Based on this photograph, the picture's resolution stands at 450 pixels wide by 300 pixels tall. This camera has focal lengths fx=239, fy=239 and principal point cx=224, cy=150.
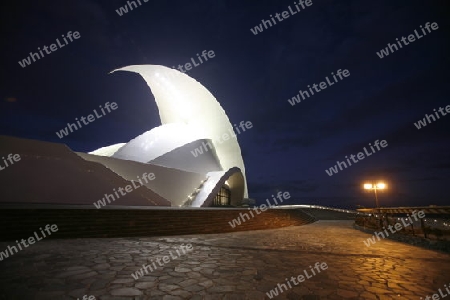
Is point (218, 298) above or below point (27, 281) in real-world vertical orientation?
below

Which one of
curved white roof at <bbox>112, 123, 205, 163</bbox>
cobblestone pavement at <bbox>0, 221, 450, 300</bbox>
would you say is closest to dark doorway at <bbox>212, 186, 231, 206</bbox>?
curved white roof at <bbox>112, 123, 205, 163</bbox>

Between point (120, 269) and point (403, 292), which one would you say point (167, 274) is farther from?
point (403, 292)

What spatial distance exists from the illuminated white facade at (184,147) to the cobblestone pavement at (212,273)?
451 inches

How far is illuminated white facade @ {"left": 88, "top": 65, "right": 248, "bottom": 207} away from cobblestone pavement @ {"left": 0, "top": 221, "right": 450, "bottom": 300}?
11.4 meters

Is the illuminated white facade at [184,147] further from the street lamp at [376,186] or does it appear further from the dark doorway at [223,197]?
the street lamp at [376,186]

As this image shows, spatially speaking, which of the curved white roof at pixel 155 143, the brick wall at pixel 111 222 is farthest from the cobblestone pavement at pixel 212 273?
the curved white roof at pixel 155 143

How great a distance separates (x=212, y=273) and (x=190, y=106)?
24393 millimetres

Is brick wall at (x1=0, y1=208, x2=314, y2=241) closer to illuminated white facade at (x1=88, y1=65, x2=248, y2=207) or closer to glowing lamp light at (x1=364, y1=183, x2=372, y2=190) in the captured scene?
illuminated white facade at (x1=88, y1=65, x2=248, y2=207)

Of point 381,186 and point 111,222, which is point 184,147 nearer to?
point 111,222

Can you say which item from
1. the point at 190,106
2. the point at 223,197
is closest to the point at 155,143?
the point at 190,106

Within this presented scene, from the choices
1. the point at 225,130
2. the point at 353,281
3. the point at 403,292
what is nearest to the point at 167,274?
the point at 353,281

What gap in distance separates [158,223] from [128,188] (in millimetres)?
4821

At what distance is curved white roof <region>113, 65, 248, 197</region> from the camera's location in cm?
2591

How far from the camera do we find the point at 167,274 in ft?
12.1
